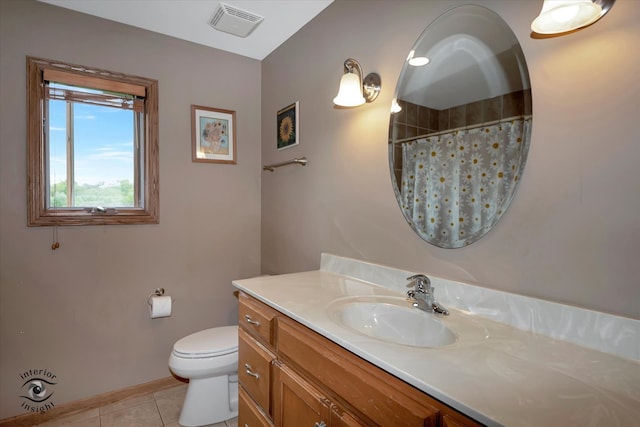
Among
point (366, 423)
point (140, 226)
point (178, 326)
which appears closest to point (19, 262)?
point (140, 226)

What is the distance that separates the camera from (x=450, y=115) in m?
1.29

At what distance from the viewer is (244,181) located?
8.57 feet

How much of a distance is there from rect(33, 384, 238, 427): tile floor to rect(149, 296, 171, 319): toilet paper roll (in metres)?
0.55

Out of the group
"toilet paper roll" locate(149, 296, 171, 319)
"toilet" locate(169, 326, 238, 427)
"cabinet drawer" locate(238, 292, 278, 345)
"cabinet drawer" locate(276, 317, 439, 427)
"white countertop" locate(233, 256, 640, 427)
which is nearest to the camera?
"white countertop" locate(233, 256, 640, 427)

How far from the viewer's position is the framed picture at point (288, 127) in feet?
7.13

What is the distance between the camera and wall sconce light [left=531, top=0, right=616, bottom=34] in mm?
820

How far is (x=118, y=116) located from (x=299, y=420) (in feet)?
7.17

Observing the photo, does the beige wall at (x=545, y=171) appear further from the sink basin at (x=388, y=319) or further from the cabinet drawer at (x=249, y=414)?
the cabinet drawer at (x=249, y=414)

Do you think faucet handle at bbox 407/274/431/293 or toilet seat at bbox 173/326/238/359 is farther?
toilet seat at bbox 173/326/238/359

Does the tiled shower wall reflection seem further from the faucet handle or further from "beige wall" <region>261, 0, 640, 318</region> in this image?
the faucet handle

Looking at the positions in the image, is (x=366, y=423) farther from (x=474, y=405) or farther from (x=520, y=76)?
(x=520, y=76)

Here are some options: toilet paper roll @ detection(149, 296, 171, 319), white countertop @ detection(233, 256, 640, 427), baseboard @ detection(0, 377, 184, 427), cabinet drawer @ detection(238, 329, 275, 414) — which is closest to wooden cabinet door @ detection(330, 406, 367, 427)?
white countertop @ detection(233, 256, 640, 427)

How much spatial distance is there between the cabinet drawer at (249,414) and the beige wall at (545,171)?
2.70ft

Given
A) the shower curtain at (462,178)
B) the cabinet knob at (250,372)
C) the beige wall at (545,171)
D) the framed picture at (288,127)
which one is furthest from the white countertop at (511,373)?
the framed picture at (288,127)
